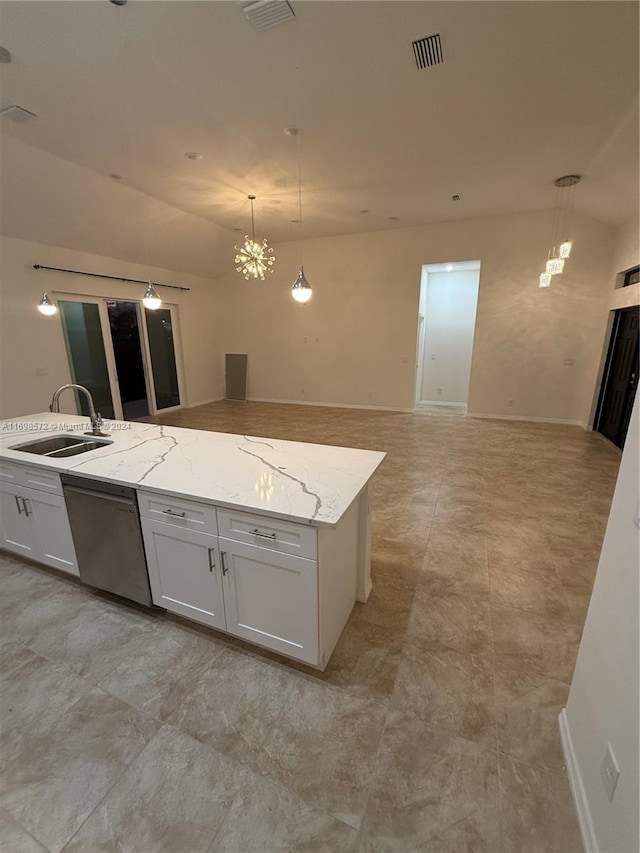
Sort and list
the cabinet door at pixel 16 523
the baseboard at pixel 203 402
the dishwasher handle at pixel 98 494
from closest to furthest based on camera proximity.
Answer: the dishwasher handle at pixel 98 494 → the cabinet door at pixel 16 523 → the baseboard at pixel 203 402

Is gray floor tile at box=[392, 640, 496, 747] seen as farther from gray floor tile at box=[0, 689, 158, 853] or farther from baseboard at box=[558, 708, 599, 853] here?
gray floor tile at box=[0, 689, 158, 853]

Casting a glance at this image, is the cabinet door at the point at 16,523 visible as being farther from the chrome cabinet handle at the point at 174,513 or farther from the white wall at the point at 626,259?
the white wall at the point at 626,259

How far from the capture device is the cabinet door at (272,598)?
1549mm

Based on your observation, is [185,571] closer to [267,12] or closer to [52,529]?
[52,529]

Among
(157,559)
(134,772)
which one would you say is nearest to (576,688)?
(134,772)

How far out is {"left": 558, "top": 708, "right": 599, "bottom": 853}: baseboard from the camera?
111 centimetres

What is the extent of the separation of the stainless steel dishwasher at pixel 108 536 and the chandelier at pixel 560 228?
16.2ft

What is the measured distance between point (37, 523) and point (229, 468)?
142cm

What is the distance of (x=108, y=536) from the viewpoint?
1.99 metres

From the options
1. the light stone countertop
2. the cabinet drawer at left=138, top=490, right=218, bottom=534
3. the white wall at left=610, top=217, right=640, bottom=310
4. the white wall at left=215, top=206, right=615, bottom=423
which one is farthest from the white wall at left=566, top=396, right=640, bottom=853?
the white wall at left=215, top=206, right=615, bottom=423

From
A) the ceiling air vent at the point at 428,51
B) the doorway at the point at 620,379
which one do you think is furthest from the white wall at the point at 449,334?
the ceiling air vent at the point at 428,51

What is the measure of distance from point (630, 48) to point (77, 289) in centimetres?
662

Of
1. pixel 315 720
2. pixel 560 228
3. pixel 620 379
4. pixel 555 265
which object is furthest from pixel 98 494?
pixel 560 228

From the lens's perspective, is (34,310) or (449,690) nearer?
(449,690)
